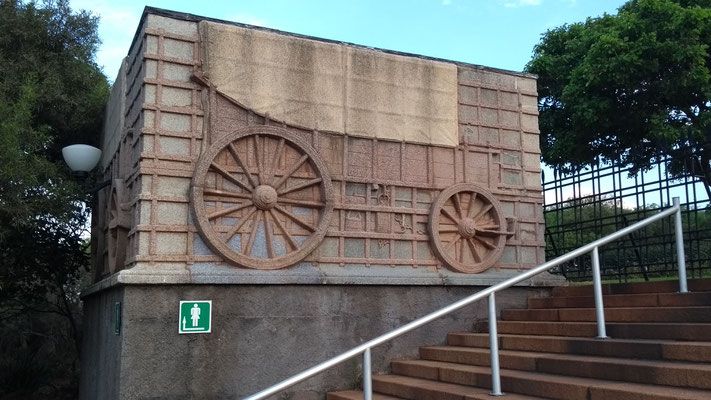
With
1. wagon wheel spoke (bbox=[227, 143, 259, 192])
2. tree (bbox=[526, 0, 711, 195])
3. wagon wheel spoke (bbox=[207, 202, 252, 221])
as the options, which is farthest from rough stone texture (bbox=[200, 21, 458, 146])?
tree (bbox=[526, 0, 711, 195])

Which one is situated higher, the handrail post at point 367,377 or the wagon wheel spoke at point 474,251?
the wagon wheel spoke at point 474,251

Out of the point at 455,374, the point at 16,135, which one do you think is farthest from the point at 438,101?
the point at 16,135

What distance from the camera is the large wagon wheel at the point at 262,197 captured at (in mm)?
7133

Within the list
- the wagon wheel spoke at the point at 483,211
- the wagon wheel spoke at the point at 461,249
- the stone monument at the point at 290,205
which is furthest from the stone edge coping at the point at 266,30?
the wagon wheel spoke at the point at 461,249

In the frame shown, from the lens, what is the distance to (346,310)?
757cm

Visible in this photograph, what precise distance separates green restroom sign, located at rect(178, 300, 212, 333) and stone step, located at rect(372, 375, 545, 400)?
1.92 m

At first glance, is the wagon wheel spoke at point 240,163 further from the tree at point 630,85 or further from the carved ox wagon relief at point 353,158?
the tree at point 630,85

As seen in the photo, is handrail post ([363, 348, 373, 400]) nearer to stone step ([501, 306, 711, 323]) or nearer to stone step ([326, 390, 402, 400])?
stone step ([326, 390, 402, 400])

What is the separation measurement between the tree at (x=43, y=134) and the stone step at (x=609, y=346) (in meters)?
6.04

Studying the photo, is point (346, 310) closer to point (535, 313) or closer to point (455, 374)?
point (455, 374)

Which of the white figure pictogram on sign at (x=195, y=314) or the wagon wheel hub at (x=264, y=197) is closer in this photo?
the white figure pictogram on sign at (x=195, y=314)

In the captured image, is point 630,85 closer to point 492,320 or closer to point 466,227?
point 466,227

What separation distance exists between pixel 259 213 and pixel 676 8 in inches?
402

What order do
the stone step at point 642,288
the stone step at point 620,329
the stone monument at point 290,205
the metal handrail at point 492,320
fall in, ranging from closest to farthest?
the metal handrail at point 492,320 < the stone step at point 620,329 < the stone step at point 642,288 < the stone monument at point 290,205
